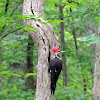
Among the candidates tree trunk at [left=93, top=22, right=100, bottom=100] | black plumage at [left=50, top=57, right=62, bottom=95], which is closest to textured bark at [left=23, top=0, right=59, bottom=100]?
black plumage at [left=50, top=57, right=62, bottom=95]

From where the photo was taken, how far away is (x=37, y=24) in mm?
4422

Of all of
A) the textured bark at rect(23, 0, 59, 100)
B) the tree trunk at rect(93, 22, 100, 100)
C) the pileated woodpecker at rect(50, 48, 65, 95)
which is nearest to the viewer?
the pileated woodpecker at rect(50, 48, 65, 95)

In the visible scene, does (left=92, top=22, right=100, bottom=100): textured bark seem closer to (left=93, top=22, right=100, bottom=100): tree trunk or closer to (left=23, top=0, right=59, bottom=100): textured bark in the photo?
(left=93, top=22, right=100, bottom=100): tree trunk

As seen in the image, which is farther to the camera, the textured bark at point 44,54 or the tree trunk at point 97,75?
the tree trunk at point 97,75

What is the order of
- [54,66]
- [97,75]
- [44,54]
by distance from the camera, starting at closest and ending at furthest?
[54,66]
[44,54]
[97,75]

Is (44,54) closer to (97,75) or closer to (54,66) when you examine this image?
(54,66)

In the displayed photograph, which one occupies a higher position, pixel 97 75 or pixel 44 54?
pixel 44 54

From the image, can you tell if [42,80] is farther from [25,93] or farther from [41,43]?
[25,93]

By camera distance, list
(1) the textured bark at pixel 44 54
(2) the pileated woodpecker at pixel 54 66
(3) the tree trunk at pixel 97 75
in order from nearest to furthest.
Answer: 1. (2) the pileated woodpecker at pixel 54 66
2. (1) the textured bark at pixel 44 54
3. (3) the tree trunk at pixel 97 75

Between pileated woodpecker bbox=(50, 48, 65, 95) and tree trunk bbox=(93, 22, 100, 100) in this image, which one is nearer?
pileated woodpecker bbox=(50, 48, 65, 95)

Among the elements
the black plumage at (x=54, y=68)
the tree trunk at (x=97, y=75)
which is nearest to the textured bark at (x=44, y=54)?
the black plumage at (x=54, y=68)

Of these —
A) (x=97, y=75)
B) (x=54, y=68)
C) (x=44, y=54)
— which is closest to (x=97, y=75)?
(x=97, y=75)

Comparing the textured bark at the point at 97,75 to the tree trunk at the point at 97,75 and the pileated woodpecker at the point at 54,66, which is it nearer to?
the tree trunk at the point at 97,75

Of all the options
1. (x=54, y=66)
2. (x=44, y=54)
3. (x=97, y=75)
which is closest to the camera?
(x=54, y=66)
